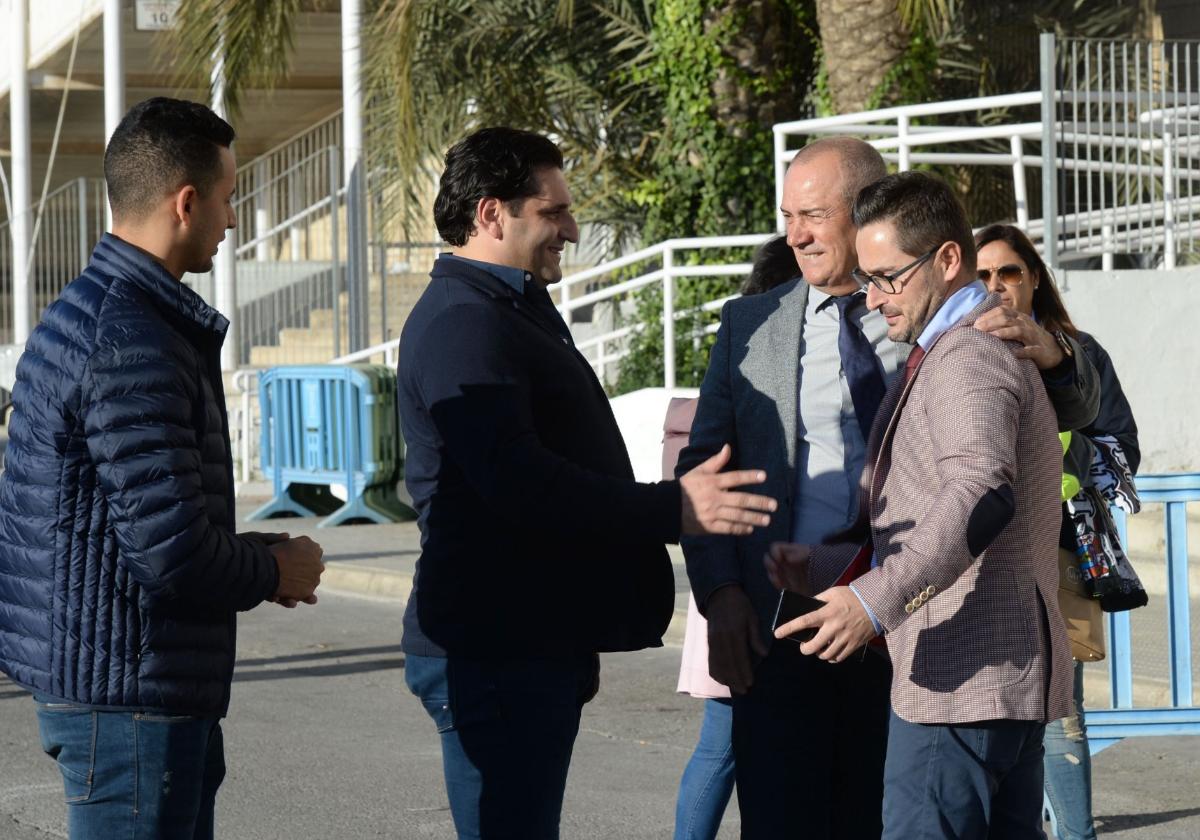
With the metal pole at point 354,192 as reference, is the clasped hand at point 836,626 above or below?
below

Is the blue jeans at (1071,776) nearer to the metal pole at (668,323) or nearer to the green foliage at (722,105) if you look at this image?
the metal pole at (668,323)

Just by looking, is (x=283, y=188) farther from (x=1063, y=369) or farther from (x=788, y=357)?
(x=1063, y=369)

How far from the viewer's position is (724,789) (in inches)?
180

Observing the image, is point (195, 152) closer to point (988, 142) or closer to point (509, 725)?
point (509, 725)

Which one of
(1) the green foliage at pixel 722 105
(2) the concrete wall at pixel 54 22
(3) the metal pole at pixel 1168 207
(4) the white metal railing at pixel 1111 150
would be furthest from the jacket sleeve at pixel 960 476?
(2) the concrete wall at pixel 54 22

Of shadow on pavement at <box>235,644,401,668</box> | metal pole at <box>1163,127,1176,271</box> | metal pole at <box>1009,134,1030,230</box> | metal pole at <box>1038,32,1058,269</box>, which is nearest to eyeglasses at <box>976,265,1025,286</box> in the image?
shadow on pavement at <box>235,644,401,668</box>

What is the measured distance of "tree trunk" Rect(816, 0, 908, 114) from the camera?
1306 cm

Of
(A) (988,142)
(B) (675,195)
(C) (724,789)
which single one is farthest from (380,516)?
(C) (724,789)

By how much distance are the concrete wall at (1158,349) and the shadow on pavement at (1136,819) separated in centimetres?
528

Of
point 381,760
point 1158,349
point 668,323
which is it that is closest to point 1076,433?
point 381,760

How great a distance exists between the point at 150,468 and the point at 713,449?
1.36 metres

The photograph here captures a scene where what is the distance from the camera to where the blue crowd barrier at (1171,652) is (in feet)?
17.4

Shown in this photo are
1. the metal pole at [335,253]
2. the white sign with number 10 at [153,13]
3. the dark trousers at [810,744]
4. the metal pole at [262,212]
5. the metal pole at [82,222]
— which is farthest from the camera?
the white sign with number 10 at [153,13]

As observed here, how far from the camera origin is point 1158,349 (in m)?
10.8
